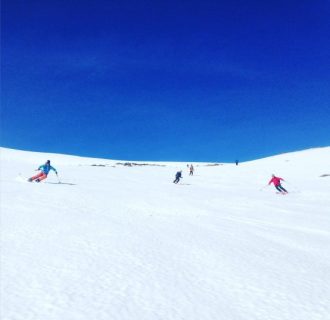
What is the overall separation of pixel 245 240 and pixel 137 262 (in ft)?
13.4

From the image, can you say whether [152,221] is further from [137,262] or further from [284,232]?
[137,262]

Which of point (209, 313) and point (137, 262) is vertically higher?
point (137, 262)

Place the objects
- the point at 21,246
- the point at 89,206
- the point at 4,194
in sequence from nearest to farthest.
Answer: the point at 21,246
the point at 89,206
the point at 4,194

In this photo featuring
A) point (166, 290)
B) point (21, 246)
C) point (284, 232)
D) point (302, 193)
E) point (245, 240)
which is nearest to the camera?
point (166, 290)

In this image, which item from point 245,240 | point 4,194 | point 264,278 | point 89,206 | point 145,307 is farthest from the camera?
point 4,194

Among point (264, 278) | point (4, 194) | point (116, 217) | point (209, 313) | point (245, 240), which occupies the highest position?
point (4, 194)

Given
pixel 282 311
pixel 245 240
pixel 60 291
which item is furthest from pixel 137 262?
pixel 245 240

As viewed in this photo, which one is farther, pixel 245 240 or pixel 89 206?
pixel 89 206

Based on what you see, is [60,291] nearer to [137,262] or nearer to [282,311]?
[137,262]

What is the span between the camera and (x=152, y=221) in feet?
45.6

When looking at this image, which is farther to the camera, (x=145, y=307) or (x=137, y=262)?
(x=137, y=262)

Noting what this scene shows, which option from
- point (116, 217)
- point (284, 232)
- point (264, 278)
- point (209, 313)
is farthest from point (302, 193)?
point (209, 313)

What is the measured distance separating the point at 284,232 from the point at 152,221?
4003 millimetres

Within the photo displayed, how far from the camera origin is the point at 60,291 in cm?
640
